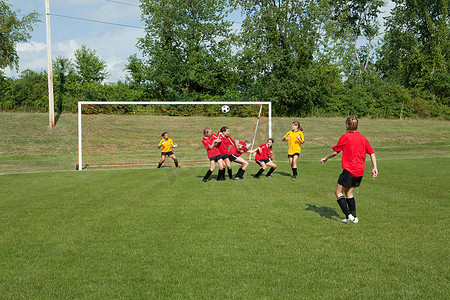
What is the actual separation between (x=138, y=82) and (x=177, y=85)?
6.24 m

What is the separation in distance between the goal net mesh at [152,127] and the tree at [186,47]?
14358 mm

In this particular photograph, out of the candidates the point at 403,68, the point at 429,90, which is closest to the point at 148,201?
the point at 429,90

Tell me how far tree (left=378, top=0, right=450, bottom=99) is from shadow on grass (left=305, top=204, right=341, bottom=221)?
155ft

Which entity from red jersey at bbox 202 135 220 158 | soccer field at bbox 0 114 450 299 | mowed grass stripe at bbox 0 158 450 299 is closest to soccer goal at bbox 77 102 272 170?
red jersey at bbox 202 135 220 158

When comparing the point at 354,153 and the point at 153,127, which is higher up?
the point at 354,153

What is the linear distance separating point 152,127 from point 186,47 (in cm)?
1923

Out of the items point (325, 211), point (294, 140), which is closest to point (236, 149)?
point (294, 140)

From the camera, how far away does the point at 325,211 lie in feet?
26.5

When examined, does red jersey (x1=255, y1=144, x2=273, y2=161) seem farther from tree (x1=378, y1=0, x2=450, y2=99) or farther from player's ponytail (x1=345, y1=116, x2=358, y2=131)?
tree (x1=378, y1=0, x2=450, y2=99)

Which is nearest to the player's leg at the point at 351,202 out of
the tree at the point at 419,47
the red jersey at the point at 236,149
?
the red jersey at the point at 236,149

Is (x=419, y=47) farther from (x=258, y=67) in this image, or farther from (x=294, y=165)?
(x=294, y=165)

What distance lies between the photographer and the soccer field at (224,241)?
4227 mm

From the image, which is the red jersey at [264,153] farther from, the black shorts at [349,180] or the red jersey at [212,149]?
the black shorts at [349,180]

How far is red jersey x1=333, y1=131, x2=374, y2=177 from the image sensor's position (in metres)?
7.10
